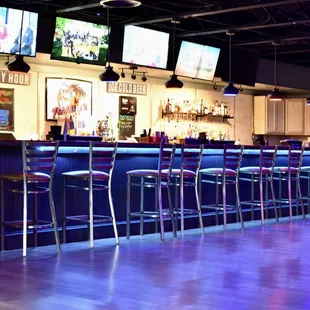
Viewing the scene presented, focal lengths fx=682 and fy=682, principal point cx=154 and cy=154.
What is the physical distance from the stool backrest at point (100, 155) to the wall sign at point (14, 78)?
394 centimetres

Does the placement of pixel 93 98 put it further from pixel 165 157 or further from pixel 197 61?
pixel 165 157

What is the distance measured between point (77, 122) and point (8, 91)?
9.01ft

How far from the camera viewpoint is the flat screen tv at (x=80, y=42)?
9.49 meters

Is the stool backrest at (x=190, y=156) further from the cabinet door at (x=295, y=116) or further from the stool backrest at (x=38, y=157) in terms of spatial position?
the cabinet door at (x=295, y=116)

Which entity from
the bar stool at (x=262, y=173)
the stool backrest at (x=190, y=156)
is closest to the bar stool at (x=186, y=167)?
the stool backrest at (x=190, y=156)

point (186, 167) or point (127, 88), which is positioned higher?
point (127, 88)

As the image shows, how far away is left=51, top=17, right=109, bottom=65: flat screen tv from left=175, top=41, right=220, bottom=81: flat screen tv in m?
1.89

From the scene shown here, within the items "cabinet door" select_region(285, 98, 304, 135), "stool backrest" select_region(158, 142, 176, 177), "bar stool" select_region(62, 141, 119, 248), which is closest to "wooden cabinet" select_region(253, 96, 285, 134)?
"cabinet door" select_region(285, 98, 304, 135)

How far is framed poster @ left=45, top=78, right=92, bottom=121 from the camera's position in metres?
10.8

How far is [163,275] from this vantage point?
5148 millimetres

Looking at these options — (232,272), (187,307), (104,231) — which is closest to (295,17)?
(104,231)

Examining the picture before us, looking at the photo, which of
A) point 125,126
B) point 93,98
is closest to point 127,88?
point 125,126

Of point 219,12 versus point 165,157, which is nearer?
point 165,157

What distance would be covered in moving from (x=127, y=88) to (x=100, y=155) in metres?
5.59
